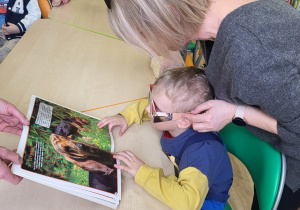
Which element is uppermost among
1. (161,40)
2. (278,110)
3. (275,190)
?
(161,40)

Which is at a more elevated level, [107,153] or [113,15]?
[113,15]

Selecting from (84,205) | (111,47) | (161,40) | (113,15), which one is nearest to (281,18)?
(161,40)

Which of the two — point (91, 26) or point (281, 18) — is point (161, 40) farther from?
point (91, 26)

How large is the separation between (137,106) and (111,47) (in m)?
0.61

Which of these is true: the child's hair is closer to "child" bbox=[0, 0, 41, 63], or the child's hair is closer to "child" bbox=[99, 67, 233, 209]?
"child" bbox=[99, 67, 233, 209]

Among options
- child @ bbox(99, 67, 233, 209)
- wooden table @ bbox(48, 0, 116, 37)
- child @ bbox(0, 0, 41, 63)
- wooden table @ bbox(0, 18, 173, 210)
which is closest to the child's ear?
child @ bbox(99, 67, 233, 209)

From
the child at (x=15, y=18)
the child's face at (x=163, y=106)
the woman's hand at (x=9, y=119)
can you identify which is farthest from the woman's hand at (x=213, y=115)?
the child at (x=15, y=18)

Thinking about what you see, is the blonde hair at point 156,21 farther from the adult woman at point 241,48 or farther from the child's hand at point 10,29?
the child's hand at point 10,29

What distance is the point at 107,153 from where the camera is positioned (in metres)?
0.94

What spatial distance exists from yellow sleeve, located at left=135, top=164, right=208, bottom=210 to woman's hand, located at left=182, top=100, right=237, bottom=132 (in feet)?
0.54

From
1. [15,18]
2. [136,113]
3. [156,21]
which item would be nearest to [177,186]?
[136,113]

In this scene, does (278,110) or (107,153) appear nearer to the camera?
(278,110)

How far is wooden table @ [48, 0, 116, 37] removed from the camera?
181 cm

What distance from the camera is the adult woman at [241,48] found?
70 cm
